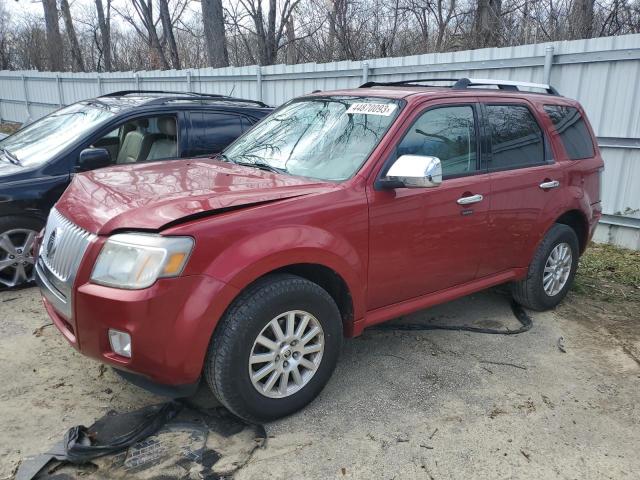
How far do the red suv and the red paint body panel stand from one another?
0.03ft

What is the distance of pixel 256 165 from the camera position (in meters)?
3.74

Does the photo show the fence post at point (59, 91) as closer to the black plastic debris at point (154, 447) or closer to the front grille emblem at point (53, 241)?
the front grille emblem at point (53, 241)

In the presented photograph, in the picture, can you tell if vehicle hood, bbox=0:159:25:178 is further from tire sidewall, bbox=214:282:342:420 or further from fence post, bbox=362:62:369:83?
fence post, bbox=362:62:369:83

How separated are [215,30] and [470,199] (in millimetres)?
12036

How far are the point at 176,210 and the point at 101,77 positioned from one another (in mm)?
14752

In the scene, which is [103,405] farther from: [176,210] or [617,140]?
[617,140]

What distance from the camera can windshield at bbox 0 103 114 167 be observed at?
497 cm

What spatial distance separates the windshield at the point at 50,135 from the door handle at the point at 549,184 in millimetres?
3939

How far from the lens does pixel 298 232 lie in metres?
2.94

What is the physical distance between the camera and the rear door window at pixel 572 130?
15.1 feet

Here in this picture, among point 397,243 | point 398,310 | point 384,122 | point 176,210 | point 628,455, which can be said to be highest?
point 384,122

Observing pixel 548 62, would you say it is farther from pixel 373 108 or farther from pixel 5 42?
pixel 5 42

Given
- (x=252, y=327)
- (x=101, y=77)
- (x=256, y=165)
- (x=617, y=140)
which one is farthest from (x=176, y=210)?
(x=101, y=77)

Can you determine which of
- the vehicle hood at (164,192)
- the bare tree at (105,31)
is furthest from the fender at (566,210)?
the bare tree at (105,31)
